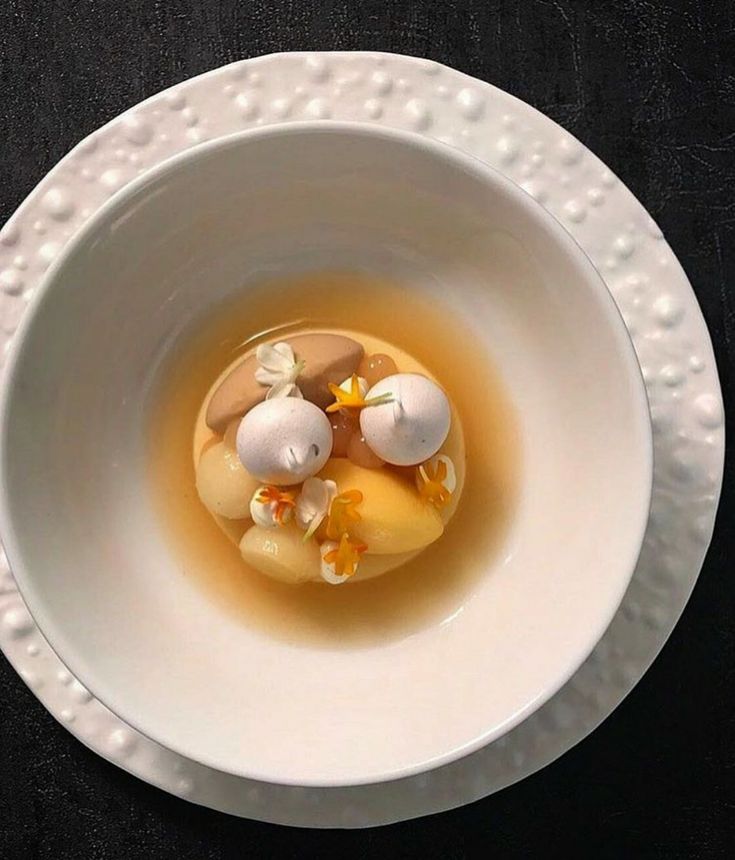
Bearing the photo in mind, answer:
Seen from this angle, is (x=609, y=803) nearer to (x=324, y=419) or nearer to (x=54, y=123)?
(x=324, y=419)

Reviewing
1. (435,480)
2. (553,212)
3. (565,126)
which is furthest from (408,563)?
(565,126)

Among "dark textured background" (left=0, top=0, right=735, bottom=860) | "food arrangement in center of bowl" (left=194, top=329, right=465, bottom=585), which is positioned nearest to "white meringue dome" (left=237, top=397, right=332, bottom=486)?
"food arrangement in center of bowl" (left=194, top=329, right=465, bottom=585)

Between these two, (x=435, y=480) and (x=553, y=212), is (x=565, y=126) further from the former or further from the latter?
(x=435, y=480)

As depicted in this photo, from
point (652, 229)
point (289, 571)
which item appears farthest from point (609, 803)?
point (652, 229)

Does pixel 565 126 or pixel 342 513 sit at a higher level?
pixel 565 126

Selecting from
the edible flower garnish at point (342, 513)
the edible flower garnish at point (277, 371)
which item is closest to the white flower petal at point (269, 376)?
the edible flower garnish at point (277, 371)

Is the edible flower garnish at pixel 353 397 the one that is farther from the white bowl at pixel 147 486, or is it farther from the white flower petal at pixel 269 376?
the white bowl at pixel 147 486

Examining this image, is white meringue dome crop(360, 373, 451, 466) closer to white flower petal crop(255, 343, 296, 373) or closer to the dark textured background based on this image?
white flower petal crop(255, 343, 296, 373)
